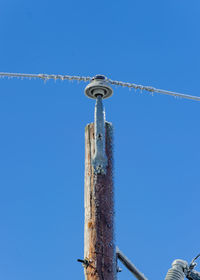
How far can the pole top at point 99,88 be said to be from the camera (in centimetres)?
589

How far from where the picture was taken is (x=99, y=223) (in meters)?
5.03

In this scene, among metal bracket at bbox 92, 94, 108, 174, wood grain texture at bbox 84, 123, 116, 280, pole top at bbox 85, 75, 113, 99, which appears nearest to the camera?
wood grain texture at bbox 84, 123, 116, 280

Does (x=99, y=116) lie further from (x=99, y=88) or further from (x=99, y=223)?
(x=99, y=223)

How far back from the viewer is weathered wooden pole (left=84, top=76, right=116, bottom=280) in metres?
4.87

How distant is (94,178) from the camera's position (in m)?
5.31

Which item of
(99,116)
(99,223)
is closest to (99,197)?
(99,223)

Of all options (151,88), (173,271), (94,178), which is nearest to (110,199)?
(94,178)

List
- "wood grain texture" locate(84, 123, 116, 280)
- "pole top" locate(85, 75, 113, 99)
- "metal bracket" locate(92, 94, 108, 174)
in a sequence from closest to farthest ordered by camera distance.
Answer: "wood grain texture" locate(84, 123, 116, 280)
"metal bracket" locate(92, 94, 108, 174)
"pole top" locate(85, 75, 113, 99)

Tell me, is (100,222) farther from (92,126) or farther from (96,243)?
(92,126)

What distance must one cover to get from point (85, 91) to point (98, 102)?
0.78ft

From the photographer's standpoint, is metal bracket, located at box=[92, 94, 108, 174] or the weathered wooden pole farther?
metal bracket, located at box=[92, 94, 108, 174]

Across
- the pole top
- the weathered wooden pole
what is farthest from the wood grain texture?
the pole top

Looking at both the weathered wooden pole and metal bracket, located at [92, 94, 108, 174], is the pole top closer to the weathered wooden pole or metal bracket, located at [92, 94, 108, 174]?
the weathered wooden pole

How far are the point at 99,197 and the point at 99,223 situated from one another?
11.9 inches
